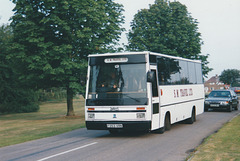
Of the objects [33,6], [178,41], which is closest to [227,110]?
[178,41]

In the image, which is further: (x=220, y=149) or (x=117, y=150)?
(x=117, y=150)

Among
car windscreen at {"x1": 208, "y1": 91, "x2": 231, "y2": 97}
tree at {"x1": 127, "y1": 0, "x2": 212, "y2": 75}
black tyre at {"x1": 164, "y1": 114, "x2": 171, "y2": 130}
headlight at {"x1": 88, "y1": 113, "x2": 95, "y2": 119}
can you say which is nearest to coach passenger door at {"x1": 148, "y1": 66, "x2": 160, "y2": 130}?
black tyre at {"x1": 164, "y1": 114, "x2": 171, "y2": 130}

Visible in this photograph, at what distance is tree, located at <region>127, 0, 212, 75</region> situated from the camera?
35.3 metres

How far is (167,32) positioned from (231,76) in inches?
3759

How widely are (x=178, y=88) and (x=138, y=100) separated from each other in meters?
4.17

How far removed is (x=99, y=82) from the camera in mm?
12508

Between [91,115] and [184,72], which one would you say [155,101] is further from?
[184,72]

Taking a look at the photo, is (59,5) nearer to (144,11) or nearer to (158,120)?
(158,120)

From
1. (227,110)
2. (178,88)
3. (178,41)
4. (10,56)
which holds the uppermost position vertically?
(178,41)

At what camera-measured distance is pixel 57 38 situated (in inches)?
968

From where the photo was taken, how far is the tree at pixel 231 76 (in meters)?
124

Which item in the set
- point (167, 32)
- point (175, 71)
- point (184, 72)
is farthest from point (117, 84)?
point (167, 32)

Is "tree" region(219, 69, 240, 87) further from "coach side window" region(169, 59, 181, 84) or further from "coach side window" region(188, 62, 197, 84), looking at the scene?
"coach side window" region(169, 59, 181, 84)

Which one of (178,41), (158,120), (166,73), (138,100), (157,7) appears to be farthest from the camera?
(157,7)
